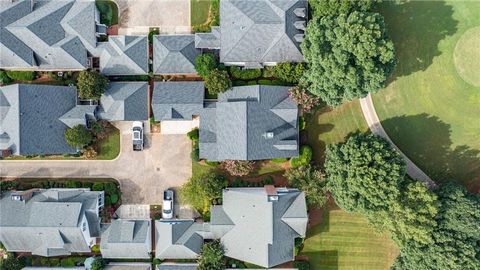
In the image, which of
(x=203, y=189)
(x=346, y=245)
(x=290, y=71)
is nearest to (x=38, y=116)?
(x=203, y=189)

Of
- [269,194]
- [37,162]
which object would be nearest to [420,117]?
[269,194]

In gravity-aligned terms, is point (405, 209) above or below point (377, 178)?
below

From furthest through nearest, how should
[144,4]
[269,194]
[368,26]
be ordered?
[144,4], [269,194], [368,26]

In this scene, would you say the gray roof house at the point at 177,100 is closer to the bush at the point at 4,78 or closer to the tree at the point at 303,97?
the tree at the point at 303,97

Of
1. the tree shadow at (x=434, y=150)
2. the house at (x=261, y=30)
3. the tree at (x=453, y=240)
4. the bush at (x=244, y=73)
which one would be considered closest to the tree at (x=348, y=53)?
the house at (x=261, y=30)

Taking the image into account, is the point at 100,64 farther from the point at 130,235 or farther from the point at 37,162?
the point at 130,235

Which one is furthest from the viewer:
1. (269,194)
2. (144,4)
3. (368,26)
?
(144,4)

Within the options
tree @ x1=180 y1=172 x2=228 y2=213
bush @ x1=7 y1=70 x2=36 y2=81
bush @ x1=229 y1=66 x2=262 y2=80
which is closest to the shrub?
bush @ x1=229 y1=66 x2=262 y2=80

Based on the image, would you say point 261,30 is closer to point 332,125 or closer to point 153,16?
point 153,16
